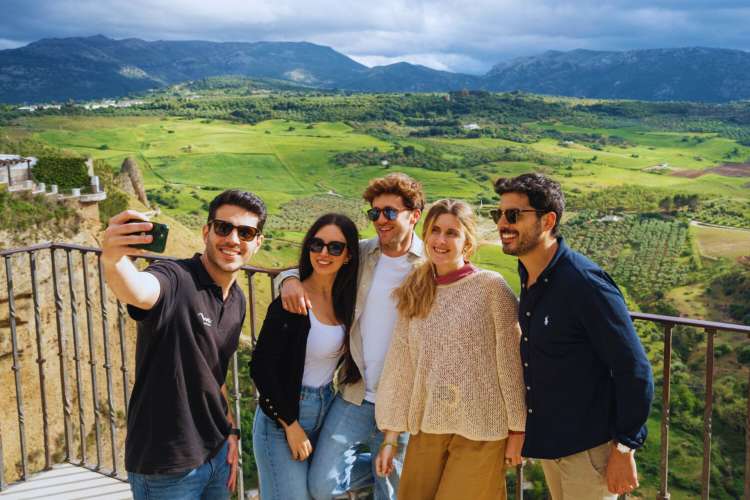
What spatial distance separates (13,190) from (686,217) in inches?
3383

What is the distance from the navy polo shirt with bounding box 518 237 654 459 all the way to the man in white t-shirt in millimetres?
713

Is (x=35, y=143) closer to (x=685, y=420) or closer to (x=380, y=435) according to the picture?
(x=380, y=435)

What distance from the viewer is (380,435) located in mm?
3193

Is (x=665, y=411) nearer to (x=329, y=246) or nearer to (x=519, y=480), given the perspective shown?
(x=519, y=480)

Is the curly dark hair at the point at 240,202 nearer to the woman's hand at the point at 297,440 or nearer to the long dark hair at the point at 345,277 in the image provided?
the long dark hair at the point at 345,277

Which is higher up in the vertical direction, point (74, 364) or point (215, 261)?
point (215, 261)

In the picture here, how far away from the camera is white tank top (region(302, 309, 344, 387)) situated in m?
3.13

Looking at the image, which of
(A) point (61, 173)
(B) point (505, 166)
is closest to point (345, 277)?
(A) point (61, 173)

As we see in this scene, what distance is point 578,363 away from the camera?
105 inches

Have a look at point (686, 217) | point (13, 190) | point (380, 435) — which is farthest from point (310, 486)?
point (686, 217)

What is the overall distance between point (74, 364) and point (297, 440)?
9.46 m

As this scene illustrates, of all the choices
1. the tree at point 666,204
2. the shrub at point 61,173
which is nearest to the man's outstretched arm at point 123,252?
the shrub at point 61,173

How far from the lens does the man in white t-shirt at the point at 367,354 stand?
3121 mm

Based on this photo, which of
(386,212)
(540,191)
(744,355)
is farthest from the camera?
(744,355)
